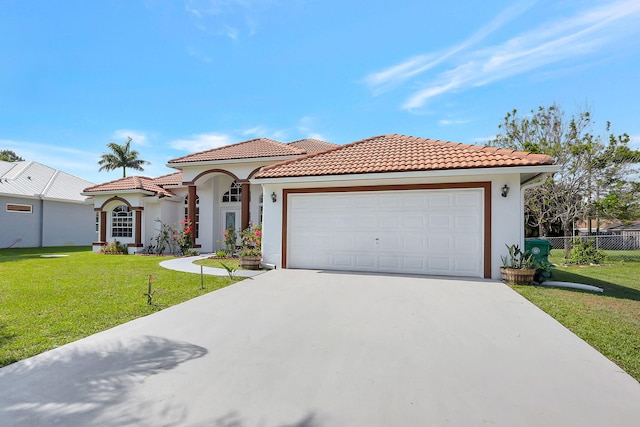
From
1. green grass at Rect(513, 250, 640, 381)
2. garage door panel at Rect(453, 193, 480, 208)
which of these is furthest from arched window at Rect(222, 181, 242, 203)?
green grass at Rect(513, 250, 640, 381)

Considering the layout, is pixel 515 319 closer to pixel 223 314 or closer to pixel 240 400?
pixel 240 400

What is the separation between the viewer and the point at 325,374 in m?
3.41

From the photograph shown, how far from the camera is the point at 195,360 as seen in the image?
378 cm

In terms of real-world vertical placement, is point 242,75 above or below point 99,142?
below

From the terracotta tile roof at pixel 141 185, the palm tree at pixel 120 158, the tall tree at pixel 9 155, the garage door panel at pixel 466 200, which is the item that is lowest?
the garage door panel at pixel 466 200

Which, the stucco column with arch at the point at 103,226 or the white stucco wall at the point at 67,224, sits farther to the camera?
the white stucco wall at the point at 67,224

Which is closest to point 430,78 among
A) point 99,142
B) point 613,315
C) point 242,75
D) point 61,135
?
point 242,75

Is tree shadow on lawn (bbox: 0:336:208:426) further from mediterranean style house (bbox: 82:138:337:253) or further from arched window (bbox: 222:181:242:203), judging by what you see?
arched window (bbox: 222:181:242:203)

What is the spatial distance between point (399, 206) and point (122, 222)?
58.8ft

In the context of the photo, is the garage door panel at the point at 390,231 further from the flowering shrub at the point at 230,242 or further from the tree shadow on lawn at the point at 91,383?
the tree shadow on lawn at the point at 91,383

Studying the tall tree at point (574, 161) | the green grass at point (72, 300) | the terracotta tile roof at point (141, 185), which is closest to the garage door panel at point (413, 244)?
the green grass at point (72, 300)

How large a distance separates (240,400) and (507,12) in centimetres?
1138

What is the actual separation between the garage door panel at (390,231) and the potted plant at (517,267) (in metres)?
0.67

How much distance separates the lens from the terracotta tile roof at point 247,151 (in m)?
15.3
